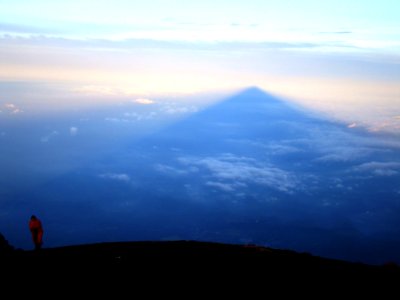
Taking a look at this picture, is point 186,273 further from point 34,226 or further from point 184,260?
point 34,226

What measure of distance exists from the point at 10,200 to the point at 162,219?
79099 mm

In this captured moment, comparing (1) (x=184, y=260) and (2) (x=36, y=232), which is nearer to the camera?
(1) (x=184, y=260)

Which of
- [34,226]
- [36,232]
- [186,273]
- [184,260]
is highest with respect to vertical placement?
[34,226]

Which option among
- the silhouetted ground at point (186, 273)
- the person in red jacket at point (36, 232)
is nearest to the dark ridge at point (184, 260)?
the silhouetted ground at point (186, 273)

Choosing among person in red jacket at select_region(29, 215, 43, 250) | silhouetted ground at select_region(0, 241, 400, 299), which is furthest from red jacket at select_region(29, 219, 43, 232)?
silhouetted ground at select_region(0, 241, 400, 299)

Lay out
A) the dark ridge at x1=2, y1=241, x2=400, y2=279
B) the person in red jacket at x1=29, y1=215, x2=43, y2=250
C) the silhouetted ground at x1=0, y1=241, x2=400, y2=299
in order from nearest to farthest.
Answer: the silhouetted ground at x1=0, y1=241, x2=400, y2=299, the dark ridge at x1=2, y1=241, x2=400, y2=279, the person in red jacket at x1=29, y1=215, x2=43, y2=250

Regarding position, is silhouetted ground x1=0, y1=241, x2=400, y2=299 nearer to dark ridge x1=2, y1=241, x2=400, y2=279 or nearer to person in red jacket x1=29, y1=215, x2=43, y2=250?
dark ridge x1=2, y1=241, x2=400, y2=279

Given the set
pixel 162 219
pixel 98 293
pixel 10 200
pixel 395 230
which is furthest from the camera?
pixel 10 200

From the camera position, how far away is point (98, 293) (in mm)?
9828

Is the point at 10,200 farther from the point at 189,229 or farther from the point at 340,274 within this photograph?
the point at 340,274

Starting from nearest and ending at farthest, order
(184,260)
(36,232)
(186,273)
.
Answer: (186,273) < (184,260) < (36,232)

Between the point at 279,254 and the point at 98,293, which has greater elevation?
the point at 279,254

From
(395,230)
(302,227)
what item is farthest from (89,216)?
(395,230)

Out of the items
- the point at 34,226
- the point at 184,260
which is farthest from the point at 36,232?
the point at 184,260
